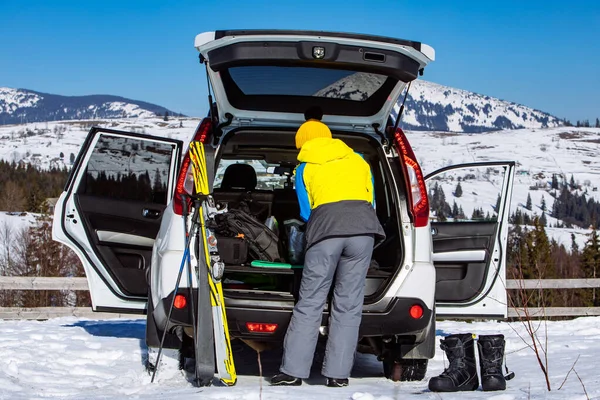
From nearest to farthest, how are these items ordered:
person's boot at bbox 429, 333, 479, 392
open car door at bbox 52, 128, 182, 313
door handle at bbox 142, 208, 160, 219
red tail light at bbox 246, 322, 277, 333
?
person's boot at bbox 429, 333, 479, 392 → red tail light at bbox 246, 322, 277, 333 → open car door at bbox 52, 128, 182, 313 → door handle at bbox 142, 208, 160, 219

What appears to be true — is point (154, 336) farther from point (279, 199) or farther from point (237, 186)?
point (279, 199)

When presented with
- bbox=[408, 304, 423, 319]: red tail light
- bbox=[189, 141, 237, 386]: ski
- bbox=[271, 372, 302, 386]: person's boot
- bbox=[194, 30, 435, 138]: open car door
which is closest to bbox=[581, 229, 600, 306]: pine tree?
bbox=[194, 30, 435, 138]: open car door

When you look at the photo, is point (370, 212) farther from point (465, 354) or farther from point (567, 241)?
point (567, 241)

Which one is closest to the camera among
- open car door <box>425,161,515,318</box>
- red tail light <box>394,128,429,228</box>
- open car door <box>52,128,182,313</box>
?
red tail light <box>394,128,429,228</box>

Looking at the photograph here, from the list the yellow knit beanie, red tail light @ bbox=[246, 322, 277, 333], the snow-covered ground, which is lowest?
the snow-covered ground

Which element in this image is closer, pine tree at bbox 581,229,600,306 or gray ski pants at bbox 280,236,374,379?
gray ski pants at bbox 280,236,374,379

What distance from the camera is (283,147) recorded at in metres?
5.88

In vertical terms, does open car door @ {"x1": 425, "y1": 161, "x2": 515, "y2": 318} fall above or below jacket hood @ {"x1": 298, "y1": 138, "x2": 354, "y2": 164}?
below

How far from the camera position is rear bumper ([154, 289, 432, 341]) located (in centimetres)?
425

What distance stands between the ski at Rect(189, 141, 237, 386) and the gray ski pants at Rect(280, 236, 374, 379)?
1.11 ft

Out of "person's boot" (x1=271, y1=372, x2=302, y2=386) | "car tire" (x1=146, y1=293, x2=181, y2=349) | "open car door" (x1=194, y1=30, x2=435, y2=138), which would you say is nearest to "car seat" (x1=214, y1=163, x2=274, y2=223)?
"open car door" (x1=194, y1=30, x2=435, y2=138)

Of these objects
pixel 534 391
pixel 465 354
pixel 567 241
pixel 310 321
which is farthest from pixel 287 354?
pixel 567 241

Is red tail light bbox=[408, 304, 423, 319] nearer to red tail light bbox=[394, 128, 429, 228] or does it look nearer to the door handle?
red tail light bbox=[394, 128, 429, 228]

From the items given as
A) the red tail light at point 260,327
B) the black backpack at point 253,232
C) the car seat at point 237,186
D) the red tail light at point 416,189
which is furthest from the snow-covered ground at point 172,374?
the car seat at point 237,186
